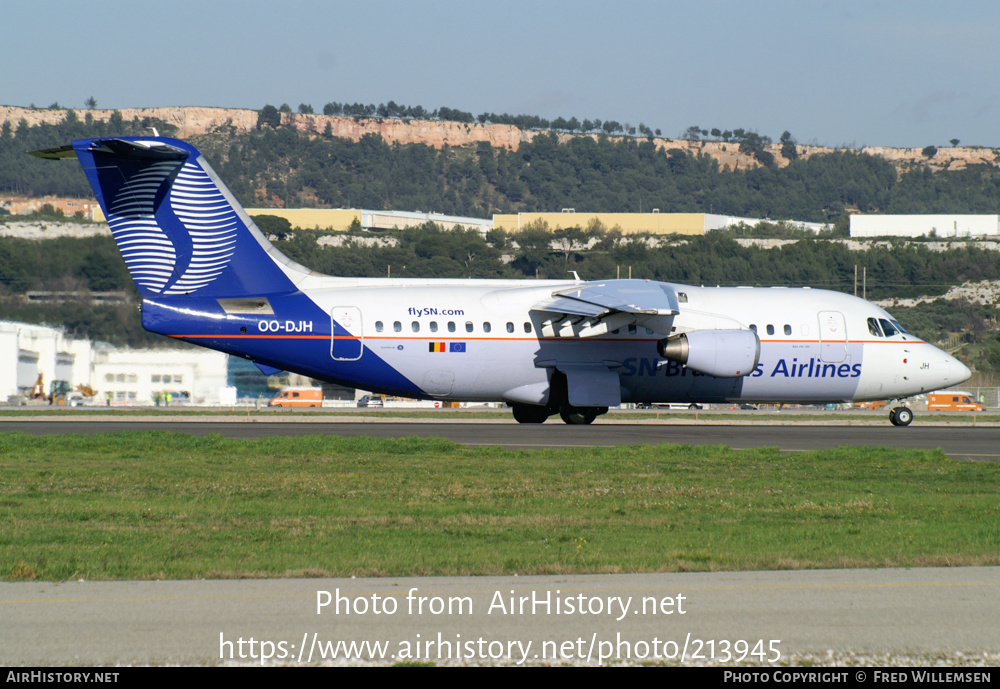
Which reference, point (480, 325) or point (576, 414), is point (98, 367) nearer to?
point (480, 325)

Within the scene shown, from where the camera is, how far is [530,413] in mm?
34938

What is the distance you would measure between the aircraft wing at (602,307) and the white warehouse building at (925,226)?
131 meters

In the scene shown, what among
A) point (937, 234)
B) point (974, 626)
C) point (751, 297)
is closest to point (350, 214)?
point (937, 234)

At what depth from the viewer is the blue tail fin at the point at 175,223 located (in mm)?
29203

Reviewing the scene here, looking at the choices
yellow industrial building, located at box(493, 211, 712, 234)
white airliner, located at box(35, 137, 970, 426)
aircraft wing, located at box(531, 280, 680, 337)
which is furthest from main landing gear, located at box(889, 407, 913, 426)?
yellow industrial building, located at box(493, 211, 712, 234)

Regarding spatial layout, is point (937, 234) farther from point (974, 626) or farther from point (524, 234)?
point (974, 626)

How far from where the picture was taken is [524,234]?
401 feet

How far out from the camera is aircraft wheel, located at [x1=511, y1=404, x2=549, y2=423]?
34.7m

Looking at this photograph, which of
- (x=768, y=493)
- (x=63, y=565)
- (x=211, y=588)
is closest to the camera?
(x=211, y=588)

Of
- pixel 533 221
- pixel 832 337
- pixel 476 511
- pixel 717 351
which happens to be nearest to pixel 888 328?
pixel 832 337

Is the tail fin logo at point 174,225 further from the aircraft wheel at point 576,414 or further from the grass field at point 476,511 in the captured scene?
the aircraft wheel at point 576,414

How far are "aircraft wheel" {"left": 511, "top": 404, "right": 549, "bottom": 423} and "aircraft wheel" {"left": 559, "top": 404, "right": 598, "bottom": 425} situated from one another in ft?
3.18

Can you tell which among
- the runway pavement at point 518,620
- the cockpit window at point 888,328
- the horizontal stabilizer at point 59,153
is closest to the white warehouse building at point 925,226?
the cockpit window at point 888,328

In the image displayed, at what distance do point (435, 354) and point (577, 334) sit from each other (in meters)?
4.21
